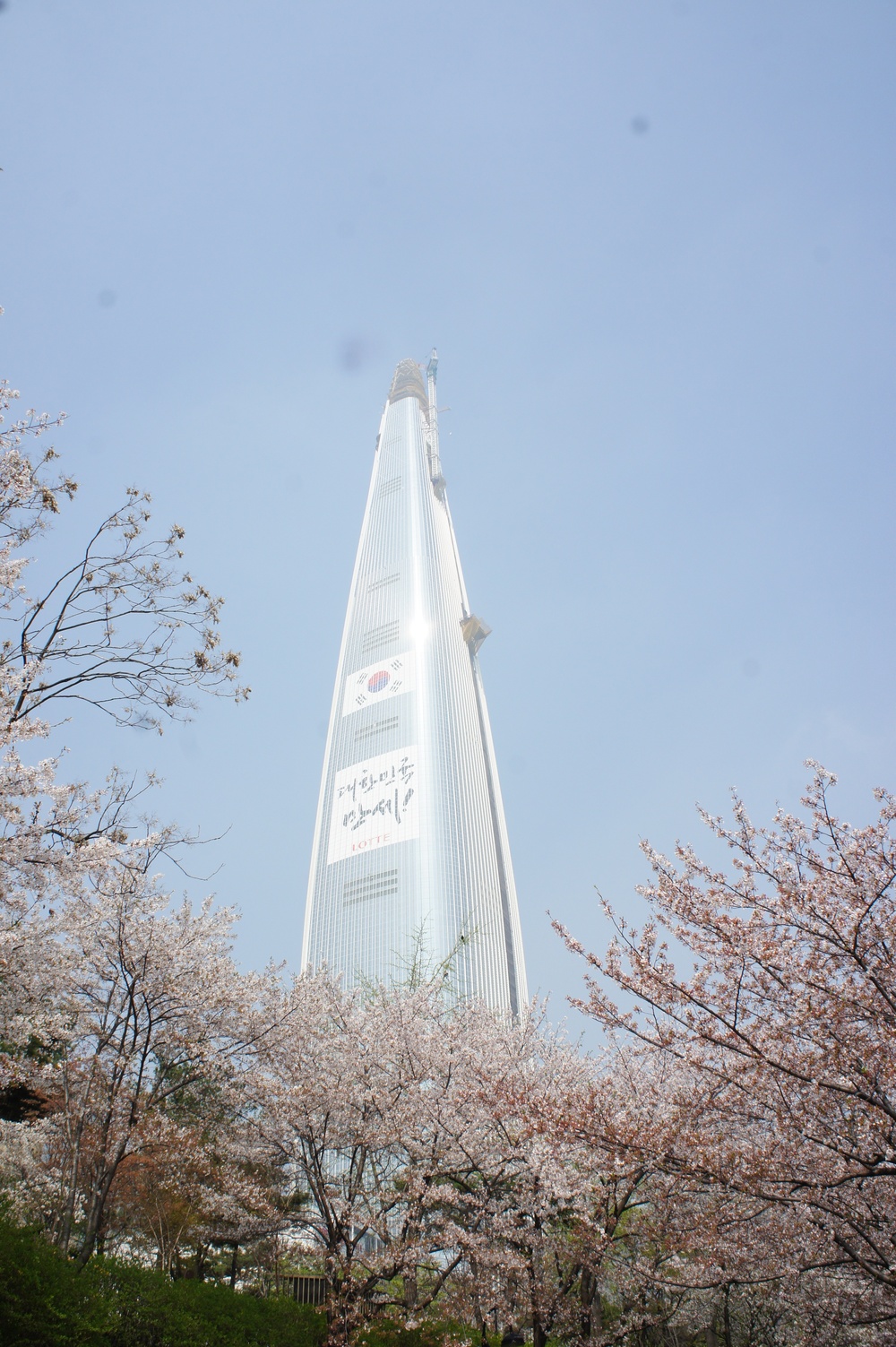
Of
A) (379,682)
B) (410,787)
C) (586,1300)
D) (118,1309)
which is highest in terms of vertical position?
(379,682)

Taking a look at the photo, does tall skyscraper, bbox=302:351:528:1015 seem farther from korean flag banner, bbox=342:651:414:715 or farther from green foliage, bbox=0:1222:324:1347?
green foliage, bbox=0:1222:324:1347

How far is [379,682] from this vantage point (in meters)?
101

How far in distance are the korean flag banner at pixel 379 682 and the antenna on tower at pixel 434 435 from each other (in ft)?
123

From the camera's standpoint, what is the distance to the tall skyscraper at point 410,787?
8675cm

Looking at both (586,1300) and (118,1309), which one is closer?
(118,1309)

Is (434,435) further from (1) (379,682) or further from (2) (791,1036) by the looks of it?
(2) (791,1036)

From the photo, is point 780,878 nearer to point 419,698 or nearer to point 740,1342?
point 740,1342

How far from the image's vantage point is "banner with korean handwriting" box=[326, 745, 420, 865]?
90.9 m

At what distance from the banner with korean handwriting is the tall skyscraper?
154 mm

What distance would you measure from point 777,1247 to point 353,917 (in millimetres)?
84830

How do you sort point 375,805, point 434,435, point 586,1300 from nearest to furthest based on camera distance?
point 586,1300, point 375,805, point 434,435

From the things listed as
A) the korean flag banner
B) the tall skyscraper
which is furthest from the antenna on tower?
the korean flag banner

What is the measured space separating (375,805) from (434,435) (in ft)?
252

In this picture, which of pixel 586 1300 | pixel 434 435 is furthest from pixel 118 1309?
pixel 434 435
